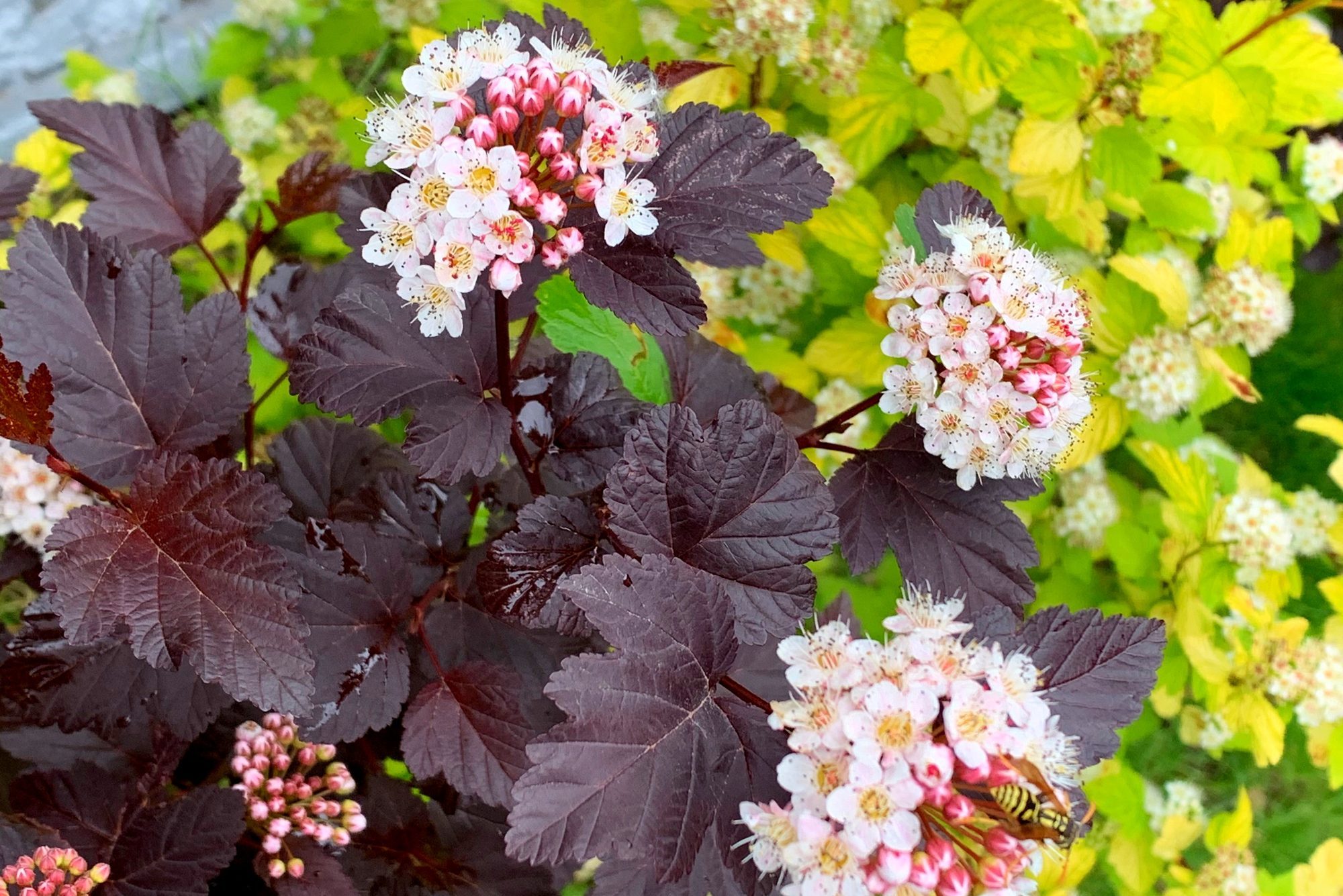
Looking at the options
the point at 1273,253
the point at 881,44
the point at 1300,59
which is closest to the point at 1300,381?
the point at 1273,253

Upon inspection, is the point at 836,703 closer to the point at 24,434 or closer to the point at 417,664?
the point at 417,664

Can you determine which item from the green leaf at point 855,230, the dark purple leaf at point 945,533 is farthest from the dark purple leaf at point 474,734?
the green leaf at point 855,230

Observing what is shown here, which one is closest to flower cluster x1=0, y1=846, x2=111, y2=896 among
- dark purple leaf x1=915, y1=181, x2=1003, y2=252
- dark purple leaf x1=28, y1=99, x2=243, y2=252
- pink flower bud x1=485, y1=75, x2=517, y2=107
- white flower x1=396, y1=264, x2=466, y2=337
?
white flower x1=396, y1=264, x2=466, y2=337

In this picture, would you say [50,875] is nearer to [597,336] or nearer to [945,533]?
[597,336]

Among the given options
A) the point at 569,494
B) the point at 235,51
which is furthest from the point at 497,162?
the point at 235,51

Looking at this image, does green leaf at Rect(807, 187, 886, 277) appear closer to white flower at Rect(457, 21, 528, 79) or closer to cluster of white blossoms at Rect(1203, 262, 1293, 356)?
cluster of white blossoms at Rect(1203, 262, 1293, 356)

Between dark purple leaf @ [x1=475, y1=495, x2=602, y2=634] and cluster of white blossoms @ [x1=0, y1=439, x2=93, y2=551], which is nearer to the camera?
dark purple leaf @ [x1=475, y1=495, x2=602, y2=634]
